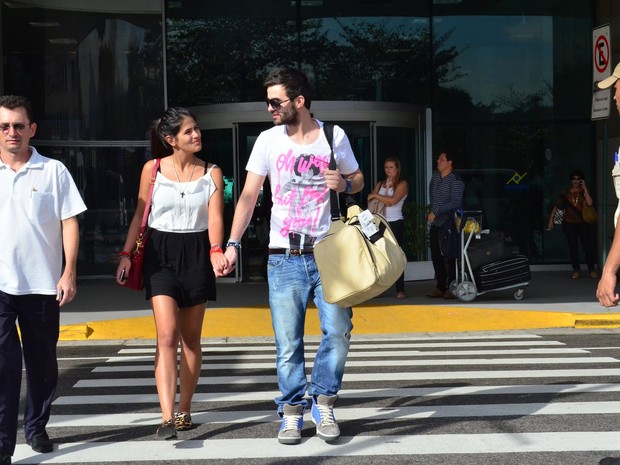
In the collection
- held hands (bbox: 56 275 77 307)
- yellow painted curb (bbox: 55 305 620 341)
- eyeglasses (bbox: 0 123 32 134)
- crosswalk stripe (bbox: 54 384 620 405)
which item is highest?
eyeglasses (bbox: 0 123 32 134)

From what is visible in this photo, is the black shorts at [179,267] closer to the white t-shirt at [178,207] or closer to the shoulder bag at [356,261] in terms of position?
the white t-shirt at [178,207]

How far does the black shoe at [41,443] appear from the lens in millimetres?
5863

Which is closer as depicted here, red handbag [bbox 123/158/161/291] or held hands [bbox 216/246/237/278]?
held hands [bbox 216/246/237/278]

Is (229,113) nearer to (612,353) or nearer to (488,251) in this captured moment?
(488,251)

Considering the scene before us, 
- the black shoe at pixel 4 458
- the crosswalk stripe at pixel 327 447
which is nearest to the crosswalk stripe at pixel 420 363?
the crosswalk stripe at pixel 327 447

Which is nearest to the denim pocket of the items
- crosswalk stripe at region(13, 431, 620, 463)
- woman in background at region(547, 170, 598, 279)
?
crosswalk stripe at region(13, 431, 620, 463)

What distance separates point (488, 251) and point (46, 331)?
345 inches

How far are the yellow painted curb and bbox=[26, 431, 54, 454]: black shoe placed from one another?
5.74 m

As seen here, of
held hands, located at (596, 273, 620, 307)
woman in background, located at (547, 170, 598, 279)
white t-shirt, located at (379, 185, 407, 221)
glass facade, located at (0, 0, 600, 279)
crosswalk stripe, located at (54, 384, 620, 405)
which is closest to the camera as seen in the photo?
held hands, located at (596, 273, 620, 307)

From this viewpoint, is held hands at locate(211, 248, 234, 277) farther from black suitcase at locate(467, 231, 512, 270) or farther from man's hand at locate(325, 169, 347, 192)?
black suitcase at locate(467, 231, 512, 270)

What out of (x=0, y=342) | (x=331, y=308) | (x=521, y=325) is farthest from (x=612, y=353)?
(x=0, y=342)

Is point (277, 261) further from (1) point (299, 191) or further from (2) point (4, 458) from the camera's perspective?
(2) point (4, 458)

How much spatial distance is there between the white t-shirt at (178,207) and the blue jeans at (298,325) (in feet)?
1.83

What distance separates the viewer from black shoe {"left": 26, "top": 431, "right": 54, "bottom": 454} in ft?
19.2
